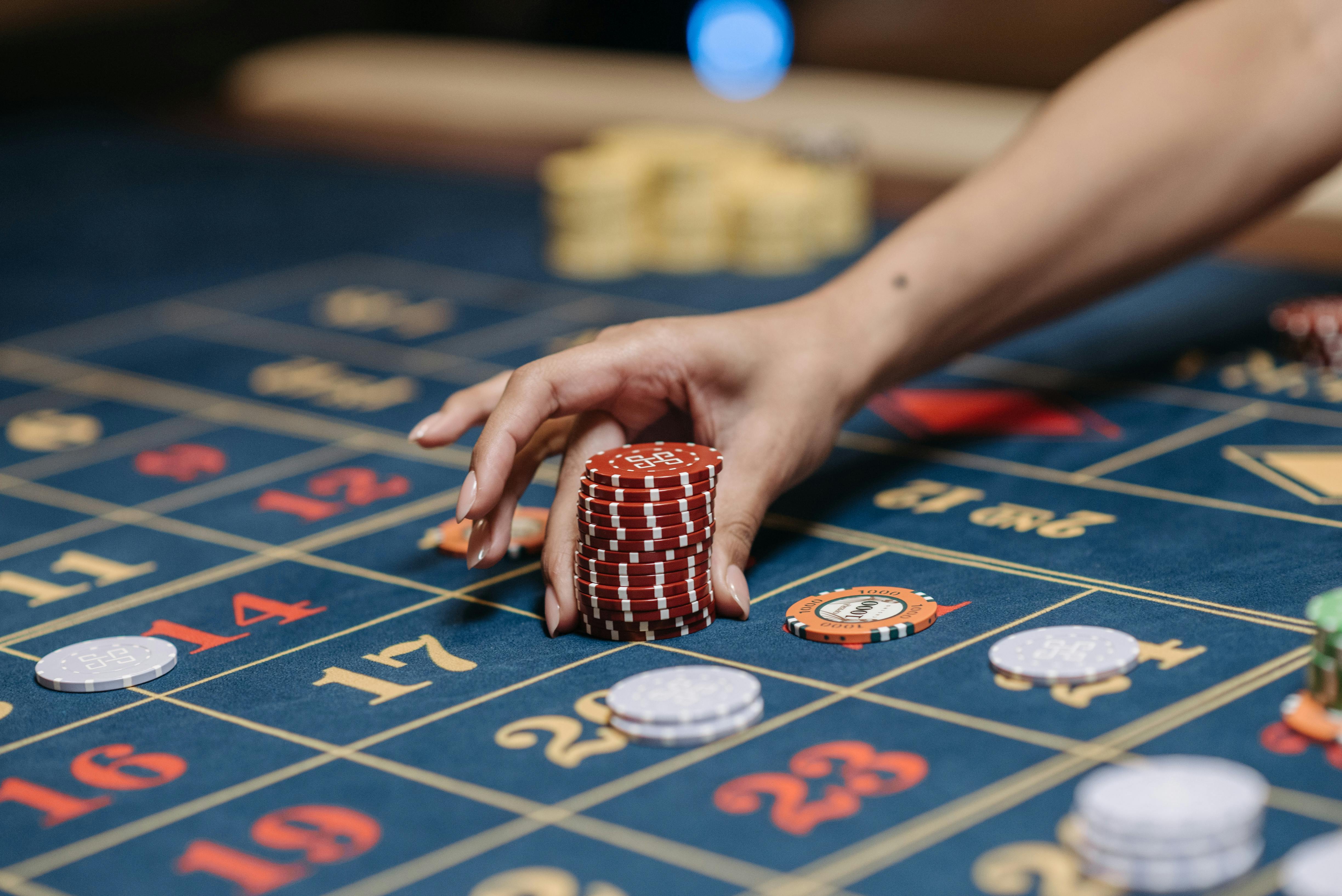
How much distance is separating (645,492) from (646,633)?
0.61ft

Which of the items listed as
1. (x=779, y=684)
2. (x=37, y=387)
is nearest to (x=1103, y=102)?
(x=779, y=684)

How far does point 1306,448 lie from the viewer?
2766 millimetres

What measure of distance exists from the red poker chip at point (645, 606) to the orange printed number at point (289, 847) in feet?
1.63

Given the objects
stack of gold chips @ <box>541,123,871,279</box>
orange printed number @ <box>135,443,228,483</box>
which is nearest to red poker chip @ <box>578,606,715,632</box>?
orange printed number @ <box>135,443,228,483</box>

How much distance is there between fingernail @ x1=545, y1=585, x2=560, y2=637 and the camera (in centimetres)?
218

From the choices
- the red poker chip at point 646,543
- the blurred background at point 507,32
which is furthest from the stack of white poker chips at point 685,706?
the blurred background at point 507,32

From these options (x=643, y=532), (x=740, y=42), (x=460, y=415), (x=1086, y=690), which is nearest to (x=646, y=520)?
(x=643, y=532)

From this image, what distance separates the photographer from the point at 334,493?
9.59 feet

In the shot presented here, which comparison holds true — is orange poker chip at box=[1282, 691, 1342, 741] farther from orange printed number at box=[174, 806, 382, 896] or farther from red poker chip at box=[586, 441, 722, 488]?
orange printed number at box=[174, 806, 382, 896]

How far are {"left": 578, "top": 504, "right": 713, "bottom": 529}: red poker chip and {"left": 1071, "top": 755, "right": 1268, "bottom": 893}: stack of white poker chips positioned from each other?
0.72 meters

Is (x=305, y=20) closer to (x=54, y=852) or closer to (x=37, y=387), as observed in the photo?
(x=37, y=387)

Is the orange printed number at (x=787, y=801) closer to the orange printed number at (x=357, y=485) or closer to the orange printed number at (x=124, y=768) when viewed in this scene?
the orange printed number at (x=124, y=768)

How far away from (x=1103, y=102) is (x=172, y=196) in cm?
361

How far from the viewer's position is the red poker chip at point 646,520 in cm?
211
